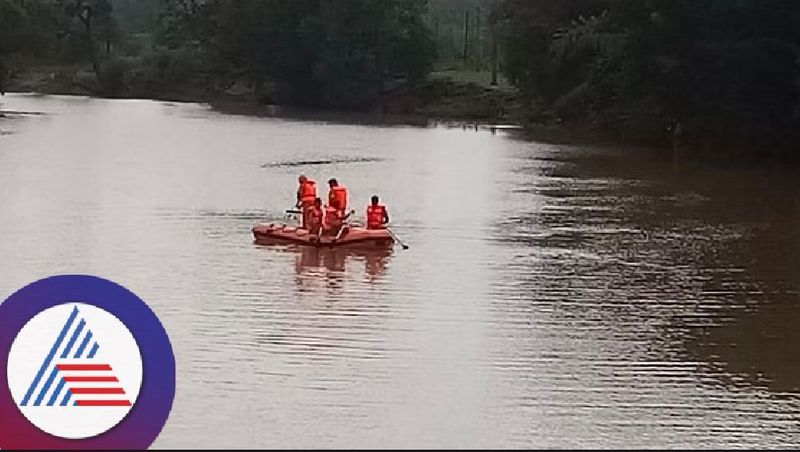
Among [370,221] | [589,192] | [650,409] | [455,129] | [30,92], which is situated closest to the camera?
[650,409]

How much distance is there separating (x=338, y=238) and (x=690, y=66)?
67.6 ft

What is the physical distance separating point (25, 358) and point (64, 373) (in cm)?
33

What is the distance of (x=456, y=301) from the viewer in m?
12.8

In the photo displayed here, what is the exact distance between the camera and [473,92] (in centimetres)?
6262

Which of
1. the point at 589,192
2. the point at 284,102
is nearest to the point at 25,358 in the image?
the point at 589,192

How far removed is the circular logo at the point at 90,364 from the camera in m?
5.32

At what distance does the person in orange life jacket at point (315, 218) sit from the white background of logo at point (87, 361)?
33.8 ft

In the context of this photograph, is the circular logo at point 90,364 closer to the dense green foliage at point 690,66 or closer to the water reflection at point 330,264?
the water reflection at point 330,264

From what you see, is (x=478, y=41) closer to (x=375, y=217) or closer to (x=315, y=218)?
(x=375, y=217)

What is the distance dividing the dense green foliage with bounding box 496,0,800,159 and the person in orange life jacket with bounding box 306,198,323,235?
17.9 metres

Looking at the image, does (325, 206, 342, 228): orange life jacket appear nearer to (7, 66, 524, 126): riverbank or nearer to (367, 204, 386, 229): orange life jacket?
(367, 204, 386, 229): orange life jacket

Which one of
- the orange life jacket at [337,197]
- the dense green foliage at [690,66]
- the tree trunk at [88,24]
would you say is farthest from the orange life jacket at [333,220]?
the tree trunk at [88,24]

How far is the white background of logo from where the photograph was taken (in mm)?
5305

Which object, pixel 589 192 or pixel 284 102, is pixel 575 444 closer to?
pixel 589 192
